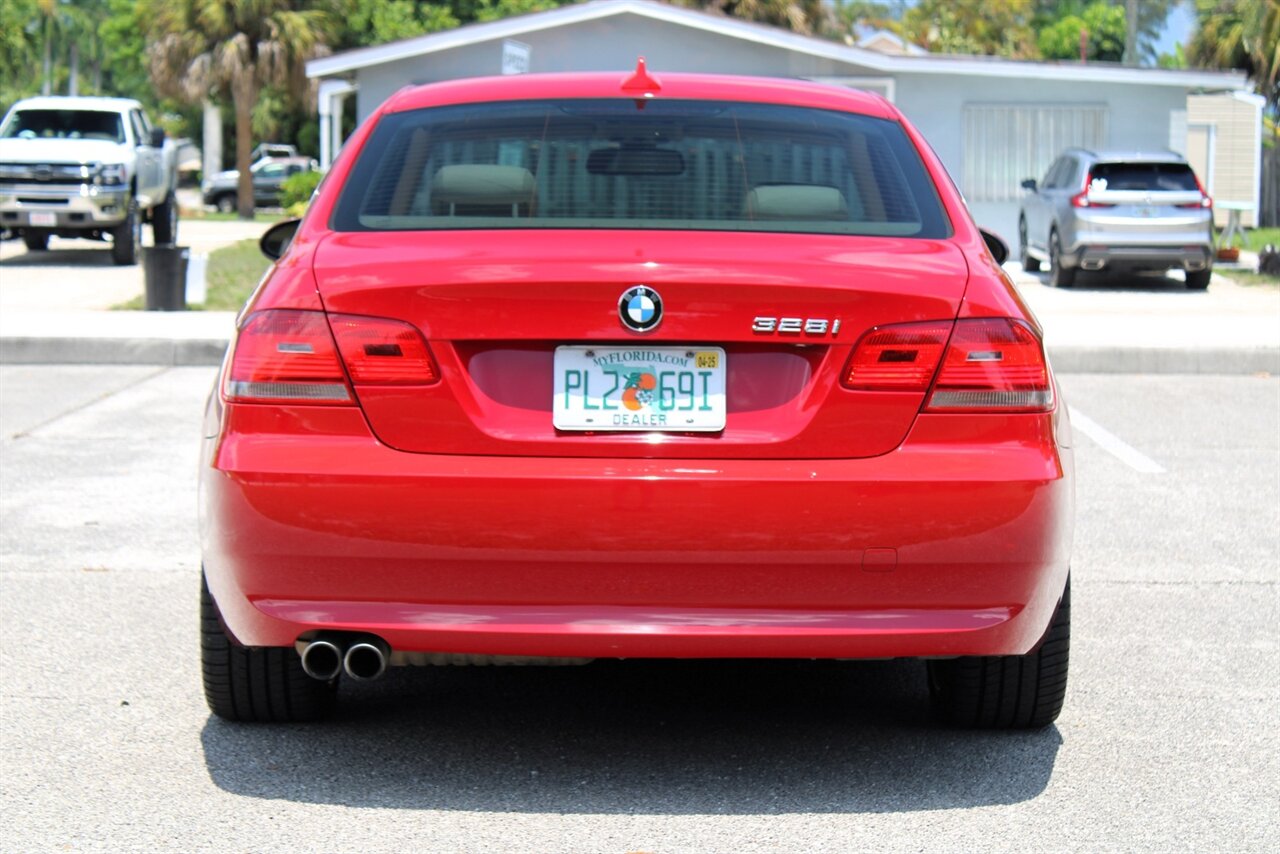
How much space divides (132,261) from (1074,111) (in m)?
13.1

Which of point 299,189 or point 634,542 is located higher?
point 634,542

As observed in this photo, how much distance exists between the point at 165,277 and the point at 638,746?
11923mm

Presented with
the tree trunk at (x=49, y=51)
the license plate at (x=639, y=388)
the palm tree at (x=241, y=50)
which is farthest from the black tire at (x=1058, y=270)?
the tree trunk at (x=49, y=51)

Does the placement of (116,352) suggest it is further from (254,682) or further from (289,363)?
(289,363)

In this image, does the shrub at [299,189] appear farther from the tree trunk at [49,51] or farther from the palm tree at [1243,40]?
the tree trunk at [49,51]

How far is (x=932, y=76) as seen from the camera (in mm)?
26125

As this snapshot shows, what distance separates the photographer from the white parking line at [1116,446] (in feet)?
28.8

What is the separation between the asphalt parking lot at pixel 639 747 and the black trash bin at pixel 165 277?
30.0ft

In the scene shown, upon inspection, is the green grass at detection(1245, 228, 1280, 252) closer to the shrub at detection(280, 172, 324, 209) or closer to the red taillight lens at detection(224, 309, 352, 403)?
the shrub at detection(280, 172, 324, 209)

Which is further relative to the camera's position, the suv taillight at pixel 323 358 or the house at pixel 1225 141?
the house at pixel 1225 141

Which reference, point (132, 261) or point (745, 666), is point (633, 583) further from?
point (132, 261)

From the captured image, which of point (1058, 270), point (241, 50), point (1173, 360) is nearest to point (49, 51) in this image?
point (241, 50)

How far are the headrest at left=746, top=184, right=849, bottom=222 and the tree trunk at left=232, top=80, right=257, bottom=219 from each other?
37.9m

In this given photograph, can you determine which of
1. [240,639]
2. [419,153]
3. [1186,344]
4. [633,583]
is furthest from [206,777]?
[1186,344]
